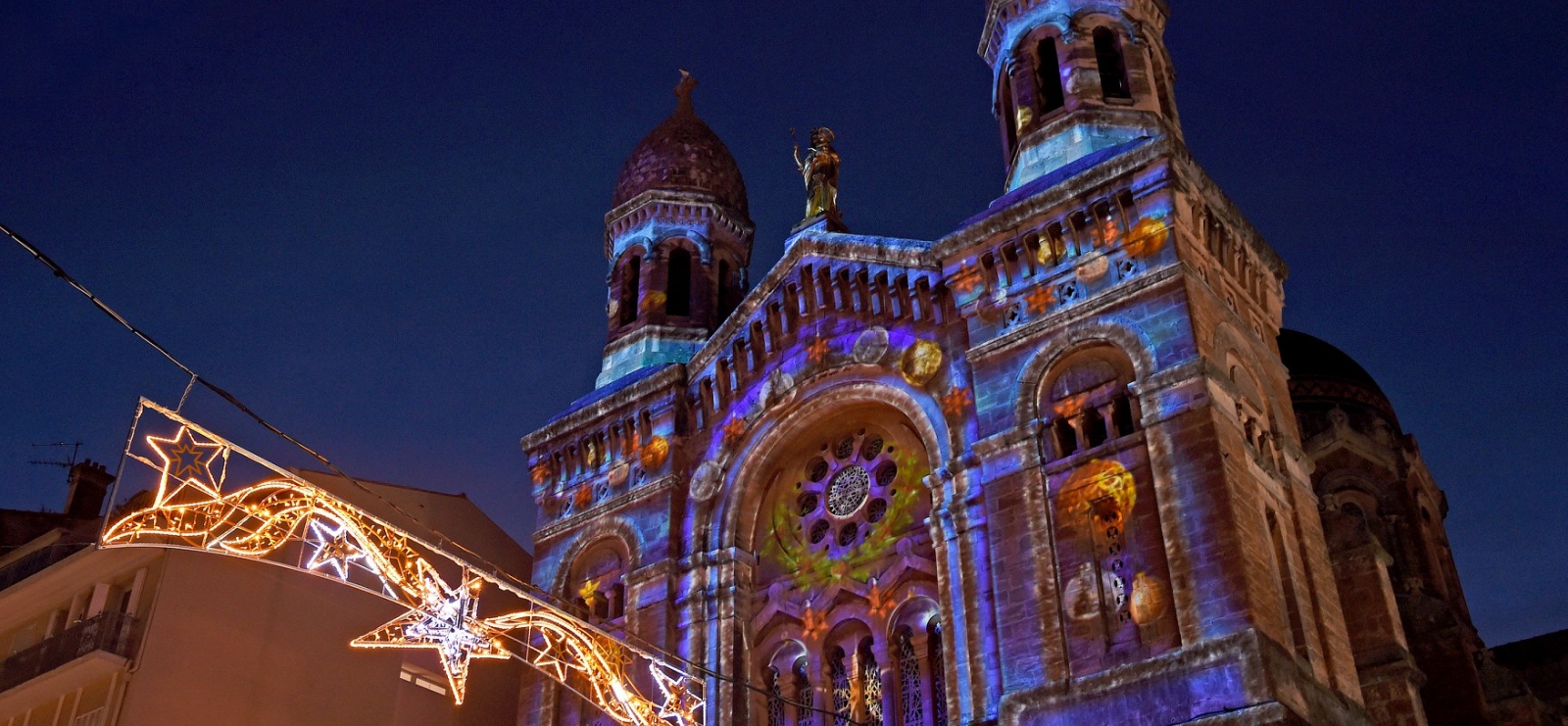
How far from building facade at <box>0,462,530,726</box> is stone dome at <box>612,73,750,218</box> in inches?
377

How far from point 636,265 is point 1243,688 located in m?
19.5

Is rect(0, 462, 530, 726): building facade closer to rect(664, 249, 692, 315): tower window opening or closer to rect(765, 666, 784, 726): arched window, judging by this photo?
rect(664, 249, 692, 315): tower window opening

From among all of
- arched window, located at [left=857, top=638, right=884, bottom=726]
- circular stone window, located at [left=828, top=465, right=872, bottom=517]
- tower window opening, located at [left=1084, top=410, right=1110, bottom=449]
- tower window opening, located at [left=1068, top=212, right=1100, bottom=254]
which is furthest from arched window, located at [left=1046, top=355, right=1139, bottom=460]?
arched window, located at [left=857, top=638, right=884, bottom=726]

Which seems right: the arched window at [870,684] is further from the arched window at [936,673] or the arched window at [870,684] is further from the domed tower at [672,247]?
the domed tower at [672,247]

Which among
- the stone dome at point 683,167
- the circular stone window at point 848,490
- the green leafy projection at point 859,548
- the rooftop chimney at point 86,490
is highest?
the stone dome at point 683,167

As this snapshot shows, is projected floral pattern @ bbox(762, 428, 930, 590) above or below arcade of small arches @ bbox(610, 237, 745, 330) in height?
below

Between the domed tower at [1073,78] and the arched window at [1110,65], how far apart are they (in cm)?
2

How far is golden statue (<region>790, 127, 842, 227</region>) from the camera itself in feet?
96.4

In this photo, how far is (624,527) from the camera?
2839 centimetres

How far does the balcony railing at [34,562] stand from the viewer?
104 feet

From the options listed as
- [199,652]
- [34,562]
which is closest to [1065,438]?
[199,652]

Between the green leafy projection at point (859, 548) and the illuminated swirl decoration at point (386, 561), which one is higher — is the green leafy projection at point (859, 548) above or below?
above

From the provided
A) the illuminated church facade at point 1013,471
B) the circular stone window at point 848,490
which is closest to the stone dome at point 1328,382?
the illuminated church facade at point 1013,471

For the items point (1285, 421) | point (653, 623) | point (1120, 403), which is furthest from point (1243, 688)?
point (653, 623)
